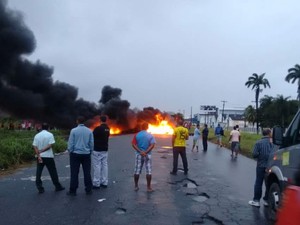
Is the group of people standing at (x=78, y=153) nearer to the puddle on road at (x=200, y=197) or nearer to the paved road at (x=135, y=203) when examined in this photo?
the paved road at (x=135, y=203)

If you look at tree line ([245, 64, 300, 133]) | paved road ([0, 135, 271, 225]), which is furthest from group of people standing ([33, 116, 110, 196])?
tree line ([245, 64, 300, 133])

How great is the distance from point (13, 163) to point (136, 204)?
7.63 meters

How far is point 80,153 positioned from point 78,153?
4 centimetres

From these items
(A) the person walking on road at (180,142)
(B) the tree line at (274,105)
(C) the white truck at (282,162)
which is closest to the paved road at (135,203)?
(C) the white truck at (282,162)

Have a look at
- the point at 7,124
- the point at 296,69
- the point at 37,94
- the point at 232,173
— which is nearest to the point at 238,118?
the point at 296,69

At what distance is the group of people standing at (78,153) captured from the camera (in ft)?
28.0

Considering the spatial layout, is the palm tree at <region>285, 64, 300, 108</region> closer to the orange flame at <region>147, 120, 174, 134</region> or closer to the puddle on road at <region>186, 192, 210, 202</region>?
the orange flame at <region>147, 120, 174, 134</region>

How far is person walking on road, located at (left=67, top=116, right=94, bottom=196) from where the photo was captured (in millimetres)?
8469

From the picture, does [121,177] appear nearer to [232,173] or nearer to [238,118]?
[232,173]

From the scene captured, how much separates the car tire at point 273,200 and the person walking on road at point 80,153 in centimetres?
366

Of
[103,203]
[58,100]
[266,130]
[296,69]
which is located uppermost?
[296,69]

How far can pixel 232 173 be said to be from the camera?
13.0m

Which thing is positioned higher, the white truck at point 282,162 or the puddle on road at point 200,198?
the white truck at point 282,162

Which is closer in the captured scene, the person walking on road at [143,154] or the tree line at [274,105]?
the person walking on road at [143,154]
